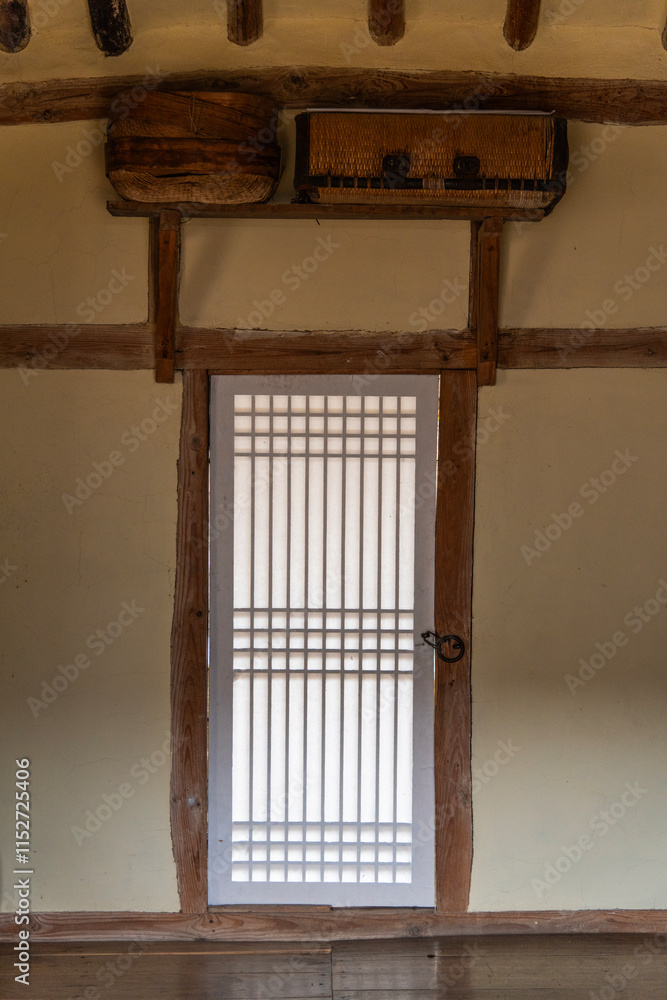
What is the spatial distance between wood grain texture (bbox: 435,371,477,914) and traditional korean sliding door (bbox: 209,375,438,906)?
0.05 meters

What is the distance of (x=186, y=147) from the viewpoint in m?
2.78

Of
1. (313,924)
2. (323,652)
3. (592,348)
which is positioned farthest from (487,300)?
(313,924)

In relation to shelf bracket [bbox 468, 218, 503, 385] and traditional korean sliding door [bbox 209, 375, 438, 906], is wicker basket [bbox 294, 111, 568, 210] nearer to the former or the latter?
shelf bracket [bbox 468, 218, 503, 385]

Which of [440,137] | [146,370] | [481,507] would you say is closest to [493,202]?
[440,137]

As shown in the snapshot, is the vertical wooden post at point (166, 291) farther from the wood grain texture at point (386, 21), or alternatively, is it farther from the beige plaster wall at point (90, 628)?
the wood grain texture at point (386, 21)

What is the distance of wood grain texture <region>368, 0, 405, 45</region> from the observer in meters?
2.86

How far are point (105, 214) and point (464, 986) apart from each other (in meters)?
3.17

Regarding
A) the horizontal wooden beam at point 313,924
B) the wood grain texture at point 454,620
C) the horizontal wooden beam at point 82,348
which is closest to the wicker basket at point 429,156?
the wood grain texture at point 454,620

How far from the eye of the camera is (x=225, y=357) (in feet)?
9.78

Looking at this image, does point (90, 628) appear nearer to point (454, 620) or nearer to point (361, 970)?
point (454, 620)

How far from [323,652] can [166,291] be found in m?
1.55

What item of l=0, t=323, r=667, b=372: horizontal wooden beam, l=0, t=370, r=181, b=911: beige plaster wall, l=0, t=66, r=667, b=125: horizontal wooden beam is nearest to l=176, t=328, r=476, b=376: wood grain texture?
l=0, t=323, r=667, b=372: horizontal wooden beam

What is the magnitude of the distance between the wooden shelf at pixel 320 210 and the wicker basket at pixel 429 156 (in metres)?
0.06

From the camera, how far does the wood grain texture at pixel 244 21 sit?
284 centimetres
